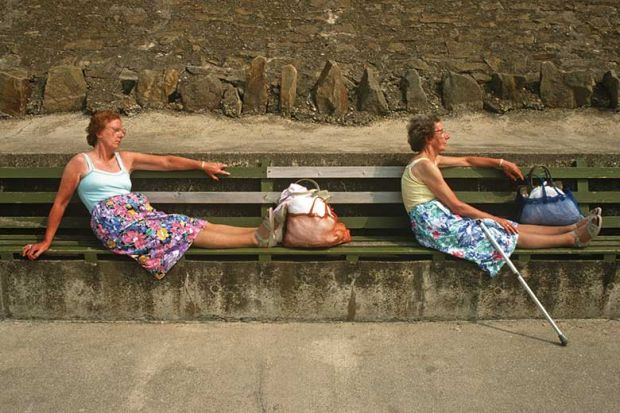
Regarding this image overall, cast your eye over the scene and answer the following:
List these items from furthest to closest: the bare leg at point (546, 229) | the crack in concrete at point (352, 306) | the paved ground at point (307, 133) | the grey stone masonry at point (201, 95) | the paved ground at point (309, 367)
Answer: the grey stone masonry at point (201, 95) < the paved ground at point (307, 133) < the bare leg at point (546, 229) < the crack in concrete at point (352, 306) < the paved ground at point (309, 367)

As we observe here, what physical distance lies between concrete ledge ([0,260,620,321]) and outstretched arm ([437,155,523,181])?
730mm

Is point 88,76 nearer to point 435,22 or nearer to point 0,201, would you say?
point 0,201

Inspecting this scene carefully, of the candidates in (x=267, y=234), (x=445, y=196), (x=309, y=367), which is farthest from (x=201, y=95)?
(x=309, y=367)

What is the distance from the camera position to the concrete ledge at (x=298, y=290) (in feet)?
15.1

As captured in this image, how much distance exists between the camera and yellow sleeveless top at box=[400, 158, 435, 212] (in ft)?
15.5

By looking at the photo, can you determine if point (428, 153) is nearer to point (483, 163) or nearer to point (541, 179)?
point (483, 163)

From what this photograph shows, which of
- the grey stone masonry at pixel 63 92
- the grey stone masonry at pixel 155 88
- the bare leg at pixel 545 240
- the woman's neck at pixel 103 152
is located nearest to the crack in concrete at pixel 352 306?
the bare leg at pixel 545 240

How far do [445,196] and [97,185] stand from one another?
2439 millimetres

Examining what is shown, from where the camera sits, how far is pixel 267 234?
15.1 feet

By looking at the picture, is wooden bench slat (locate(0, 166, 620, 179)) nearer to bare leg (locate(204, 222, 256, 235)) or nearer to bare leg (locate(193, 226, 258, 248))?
bare leg (locate(204, 222, 256, 235))

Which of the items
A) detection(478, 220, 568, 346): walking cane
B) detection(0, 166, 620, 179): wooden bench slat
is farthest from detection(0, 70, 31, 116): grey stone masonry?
detection(478, 220, 568, 346): walking cane

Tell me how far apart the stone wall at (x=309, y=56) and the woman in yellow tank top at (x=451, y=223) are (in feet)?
10.3

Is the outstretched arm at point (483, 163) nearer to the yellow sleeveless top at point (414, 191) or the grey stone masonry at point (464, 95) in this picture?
the yellow sleeveless top at point (414, 191)

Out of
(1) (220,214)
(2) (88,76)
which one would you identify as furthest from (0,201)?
(2) (88,76)
